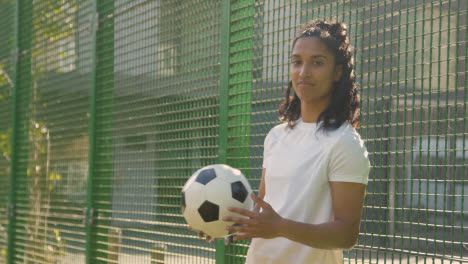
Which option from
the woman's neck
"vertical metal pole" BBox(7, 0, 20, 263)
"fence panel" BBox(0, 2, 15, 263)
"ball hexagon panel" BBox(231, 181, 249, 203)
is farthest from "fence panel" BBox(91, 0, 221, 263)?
"fence panel" BBox(0, 2, 15, 263)

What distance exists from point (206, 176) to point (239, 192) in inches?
7.1

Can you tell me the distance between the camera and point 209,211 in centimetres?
267

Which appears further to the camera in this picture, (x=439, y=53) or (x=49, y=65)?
(x=49, y=65)

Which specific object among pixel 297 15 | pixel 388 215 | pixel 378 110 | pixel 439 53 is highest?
pixel 297 15

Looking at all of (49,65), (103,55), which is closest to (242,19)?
(103,55)

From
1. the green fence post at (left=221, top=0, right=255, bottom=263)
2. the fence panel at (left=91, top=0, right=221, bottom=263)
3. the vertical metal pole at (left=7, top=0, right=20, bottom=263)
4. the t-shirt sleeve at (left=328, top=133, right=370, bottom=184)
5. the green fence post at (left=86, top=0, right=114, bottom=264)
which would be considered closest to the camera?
the t-shirt sleeve at (left=328, top=133, right=370, bottom=184)

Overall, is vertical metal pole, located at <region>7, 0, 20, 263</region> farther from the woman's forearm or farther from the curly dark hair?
the woman's forearm

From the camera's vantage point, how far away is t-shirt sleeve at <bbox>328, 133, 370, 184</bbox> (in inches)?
88.9

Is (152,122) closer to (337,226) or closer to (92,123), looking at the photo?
(92,123)

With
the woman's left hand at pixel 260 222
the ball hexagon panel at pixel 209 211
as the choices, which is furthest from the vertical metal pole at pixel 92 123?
the woman's left hand at pixel 260 222

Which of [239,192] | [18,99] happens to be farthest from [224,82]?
[18,99]

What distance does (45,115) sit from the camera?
22.4ft

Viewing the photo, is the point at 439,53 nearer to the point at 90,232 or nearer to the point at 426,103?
the point at 426,103

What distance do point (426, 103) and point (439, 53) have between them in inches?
11.0
